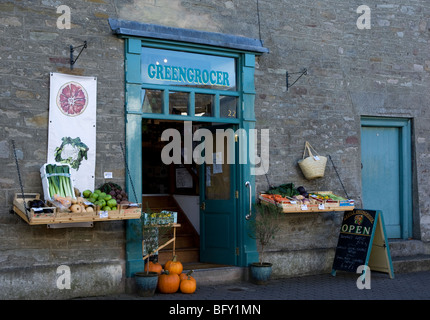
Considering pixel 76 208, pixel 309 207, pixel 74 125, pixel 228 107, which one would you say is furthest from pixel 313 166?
pixel 76 208

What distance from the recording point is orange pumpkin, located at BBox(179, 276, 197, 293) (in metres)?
7.31

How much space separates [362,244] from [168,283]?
3051 mm

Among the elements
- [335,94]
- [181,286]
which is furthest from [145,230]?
[335,94]

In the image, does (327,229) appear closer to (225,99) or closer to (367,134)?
(367,134)

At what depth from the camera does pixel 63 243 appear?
6992mm

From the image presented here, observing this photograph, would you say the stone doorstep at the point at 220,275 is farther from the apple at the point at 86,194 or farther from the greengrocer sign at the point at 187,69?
the greengrocer sign at the point at 187,69

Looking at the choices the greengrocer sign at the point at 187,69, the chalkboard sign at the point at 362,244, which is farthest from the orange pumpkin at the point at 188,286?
the greengrocer sign at the point at 187,69

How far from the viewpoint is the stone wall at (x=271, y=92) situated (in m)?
6.83

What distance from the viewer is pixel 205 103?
27.4ft

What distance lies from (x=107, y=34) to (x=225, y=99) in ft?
6.75

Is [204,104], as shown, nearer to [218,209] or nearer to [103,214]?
[218,209]

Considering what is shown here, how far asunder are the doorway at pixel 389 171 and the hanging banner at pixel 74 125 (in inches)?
193
